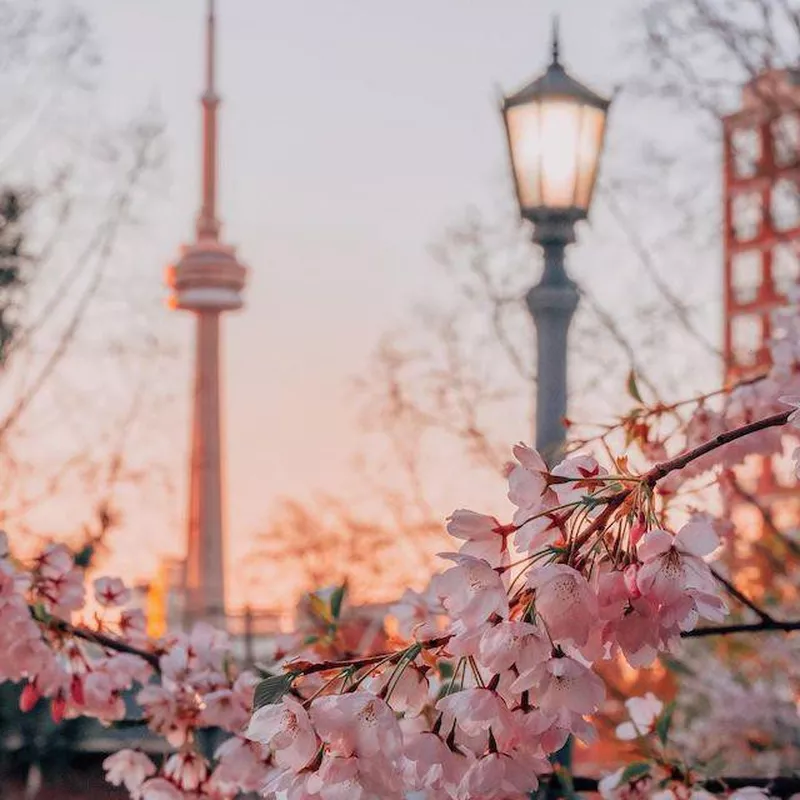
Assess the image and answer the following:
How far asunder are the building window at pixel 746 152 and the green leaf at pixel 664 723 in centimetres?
999

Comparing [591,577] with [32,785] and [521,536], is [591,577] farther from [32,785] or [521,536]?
[32,785]

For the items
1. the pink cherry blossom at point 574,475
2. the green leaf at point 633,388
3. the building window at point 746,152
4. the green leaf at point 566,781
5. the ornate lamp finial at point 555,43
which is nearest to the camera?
the pink cherry blossom at point 574,475

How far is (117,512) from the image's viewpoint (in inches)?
627

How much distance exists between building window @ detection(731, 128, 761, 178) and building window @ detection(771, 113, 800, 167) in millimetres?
163

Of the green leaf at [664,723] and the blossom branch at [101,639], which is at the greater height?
the blossom branch at [101,639]

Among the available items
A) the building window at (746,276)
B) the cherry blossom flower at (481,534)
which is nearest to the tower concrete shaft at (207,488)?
the building window at (746,276)

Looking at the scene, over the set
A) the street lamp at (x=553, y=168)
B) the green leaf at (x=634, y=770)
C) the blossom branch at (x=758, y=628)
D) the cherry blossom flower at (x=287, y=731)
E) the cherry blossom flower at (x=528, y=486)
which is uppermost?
the street lamp at (x=553, y=168)

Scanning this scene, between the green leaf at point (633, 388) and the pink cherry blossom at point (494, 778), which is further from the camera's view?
the green leaf at point (633, 388)

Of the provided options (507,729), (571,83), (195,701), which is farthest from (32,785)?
(507,729)

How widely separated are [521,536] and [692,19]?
11.0 m

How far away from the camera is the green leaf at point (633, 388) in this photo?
371 centimetres

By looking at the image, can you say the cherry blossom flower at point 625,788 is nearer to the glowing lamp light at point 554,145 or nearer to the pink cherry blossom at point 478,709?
the pink cherry blossom at point 478,709

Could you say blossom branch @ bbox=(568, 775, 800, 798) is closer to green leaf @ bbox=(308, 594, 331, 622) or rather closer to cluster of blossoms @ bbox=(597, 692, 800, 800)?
cluster of blossoms @ bbox=(597, 692, 800, 800)

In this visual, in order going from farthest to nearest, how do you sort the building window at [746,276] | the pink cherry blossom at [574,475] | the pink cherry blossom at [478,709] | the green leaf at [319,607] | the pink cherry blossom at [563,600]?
the building window at [746,276]
the green leaf at [319,607]
the pink cherry blossom at [574,475]
the pink cherry blossom at [478,709]
the pink cherry blossom at [563,600]
